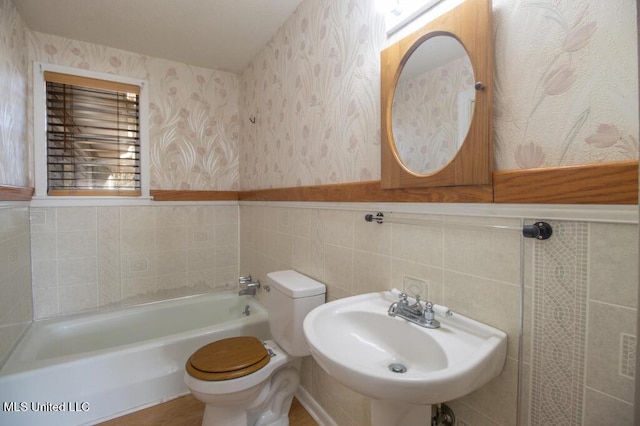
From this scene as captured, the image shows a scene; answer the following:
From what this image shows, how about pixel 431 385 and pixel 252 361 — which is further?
pixel 252 361

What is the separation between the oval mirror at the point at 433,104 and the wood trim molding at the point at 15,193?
77.9 inches

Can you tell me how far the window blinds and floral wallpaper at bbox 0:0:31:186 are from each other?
0.18 m

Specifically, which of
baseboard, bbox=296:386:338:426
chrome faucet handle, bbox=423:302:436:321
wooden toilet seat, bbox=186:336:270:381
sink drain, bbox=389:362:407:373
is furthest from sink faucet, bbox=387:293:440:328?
baseboard, bbox=296:386:338:426

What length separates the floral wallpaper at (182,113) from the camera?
2.18 meters

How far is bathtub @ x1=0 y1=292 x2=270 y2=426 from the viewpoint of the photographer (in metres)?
1.43

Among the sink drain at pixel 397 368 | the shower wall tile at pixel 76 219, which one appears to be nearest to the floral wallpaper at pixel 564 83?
the sink drain at pixel 397 368

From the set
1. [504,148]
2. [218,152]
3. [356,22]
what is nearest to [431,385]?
[504,148]

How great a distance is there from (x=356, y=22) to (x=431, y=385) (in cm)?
142

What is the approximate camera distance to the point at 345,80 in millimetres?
1352

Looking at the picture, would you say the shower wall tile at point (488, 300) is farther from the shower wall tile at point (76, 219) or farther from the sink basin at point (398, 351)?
the shower wall tile at point (76, 219)

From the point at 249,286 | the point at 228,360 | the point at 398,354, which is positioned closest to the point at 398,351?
the point at 398,354

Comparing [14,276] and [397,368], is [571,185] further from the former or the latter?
[14,276]

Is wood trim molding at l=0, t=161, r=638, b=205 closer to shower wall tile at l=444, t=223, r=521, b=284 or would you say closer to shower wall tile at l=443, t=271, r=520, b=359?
shower wall tile at l=444, t=223, r=521, b=284

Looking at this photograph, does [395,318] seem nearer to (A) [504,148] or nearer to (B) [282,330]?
(A) [504,148]
